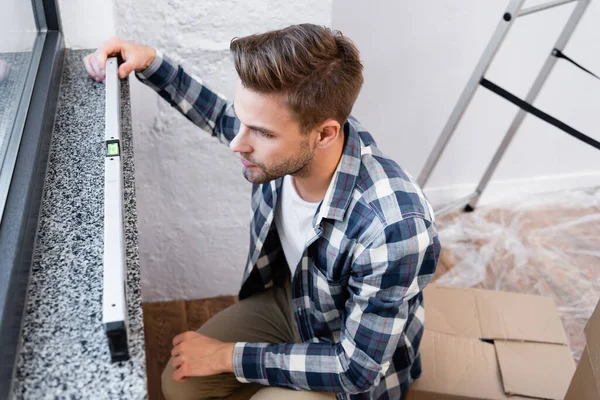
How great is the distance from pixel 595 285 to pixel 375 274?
138 cm

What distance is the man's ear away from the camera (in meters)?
1.14

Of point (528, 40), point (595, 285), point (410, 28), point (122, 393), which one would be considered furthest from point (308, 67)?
point (595, 285)

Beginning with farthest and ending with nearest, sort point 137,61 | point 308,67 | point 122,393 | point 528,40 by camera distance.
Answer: point 528,40 < point 137,61 < point 308,67 < point 122,393

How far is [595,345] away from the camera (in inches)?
44.8

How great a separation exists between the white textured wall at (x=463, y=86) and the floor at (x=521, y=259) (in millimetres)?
109

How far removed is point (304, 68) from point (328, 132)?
13 centimetres

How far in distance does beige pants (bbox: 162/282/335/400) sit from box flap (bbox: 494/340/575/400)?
16.9 inches

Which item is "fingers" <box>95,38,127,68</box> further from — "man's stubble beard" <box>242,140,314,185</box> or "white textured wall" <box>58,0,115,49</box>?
"man's stubble beard" <box>242,140,314,185</box>

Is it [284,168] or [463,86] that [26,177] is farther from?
[463,86]

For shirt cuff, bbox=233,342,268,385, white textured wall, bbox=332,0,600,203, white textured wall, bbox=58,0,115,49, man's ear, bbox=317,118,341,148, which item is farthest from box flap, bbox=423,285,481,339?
white textured wall, bbox=58,0,115,49

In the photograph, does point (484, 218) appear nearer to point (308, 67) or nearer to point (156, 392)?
point (156, 392)

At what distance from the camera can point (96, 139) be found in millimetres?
1156

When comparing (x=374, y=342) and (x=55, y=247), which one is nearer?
(x=55, y=247)

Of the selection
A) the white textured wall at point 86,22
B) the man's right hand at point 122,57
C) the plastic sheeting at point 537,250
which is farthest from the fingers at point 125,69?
the plastic sheeting at point 537,250
